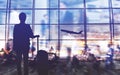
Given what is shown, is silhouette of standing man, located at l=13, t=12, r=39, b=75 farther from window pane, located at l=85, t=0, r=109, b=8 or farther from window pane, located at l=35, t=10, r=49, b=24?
window pane, located at l=85, t=0, r=109, b=8

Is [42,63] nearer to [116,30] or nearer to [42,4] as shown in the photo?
[116,30]

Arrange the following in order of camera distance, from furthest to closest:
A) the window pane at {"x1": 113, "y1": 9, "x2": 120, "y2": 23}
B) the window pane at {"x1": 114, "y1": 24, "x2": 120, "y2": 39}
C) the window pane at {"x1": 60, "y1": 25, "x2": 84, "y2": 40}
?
the window pane at {"x1": 113, "y1": 9, "x2": 120, "y2": 23} → the window pane at {"x1": 114, "y1": 24, "x2": 120, "y2": 39} → the window pane at {"x1": 60, "y1": 25, "x2": 84, "y2": 40}

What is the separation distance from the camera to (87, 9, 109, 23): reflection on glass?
56.3 ft

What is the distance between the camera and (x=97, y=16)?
17.2m

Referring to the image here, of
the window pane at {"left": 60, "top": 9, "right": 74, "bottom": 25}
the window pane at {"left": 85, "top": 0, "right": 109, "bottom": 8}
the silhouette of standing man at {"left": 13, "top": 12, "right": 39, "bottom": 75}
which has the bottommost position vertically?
the silhouette of standing man at {"left": 13, "top": 12, "right": 39, "bottom": 75}

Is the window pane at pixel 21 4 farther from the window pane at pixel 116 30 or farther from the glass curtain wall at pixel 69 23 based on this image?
the window pane at pixel 116 30

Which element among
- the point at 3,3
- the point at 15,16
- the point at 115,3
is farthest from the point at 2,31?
the point at 115,3

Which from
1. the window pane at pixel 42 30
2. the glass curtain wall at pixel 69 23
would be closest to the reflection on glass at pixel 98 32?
the glass curtain wall at pixel 69 23

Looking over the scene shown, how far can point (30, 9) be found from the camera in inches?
687

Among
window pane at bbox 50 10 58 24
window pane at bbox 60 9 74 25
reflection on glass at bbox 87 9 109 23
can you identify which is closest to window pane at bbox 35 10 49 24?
window pane at bbox 50 10 58 24

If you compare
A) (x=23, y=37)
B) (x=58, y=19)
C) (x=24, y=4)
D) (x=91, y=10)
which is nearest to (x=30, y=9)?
(x=24, y=4)

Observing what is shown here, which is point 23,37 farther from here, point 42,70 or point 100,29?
point 100,29

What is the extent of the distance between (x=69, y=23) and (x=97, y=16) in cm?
144

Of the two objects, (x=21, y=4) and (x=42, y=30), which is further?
(x=21, y=4)
